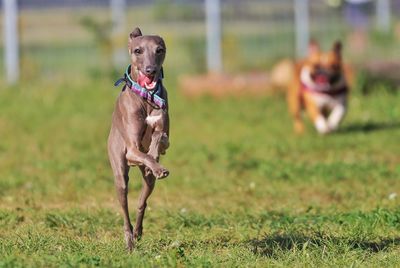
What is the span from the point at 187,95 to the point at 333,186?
808cm

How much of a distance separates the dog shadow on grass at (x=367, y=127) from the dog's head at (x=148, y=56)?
25.0 ft

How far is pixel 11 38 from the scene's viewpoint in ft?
62.7

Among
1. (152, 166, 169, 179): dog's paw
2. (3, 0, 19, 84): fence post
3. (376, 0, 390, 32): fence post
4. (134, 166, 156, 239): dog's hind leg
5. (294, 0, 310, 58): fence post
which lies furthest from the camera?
(376, 0, 390, 32): fence post

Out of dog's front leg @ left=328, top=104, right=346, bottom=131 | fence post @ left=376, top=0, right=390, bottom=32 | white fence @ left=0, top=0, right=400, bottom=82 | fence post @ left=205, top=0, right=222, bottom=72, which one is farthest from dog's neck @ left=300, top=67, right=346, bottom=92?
fence post @ left=376, top=0, right=390, bottom=32

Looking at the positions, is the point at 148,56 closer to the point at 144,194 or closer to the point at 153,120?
the point at 153,120

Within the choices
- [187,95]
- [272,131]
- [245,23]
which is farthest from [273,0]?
[272,131]

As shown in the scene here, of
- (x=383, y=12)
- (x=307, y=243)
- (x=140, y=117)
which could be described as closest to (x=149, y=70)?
(x=140, y=117)

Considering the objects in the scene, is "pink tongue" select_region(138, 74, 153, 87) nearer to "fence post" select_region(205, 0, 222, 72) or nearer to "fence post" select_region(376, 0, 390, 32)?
"fence post" select_region(205, 0, 222, 72)

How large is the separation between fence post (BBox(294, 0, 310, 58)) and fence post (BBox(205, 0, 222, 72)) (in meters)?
1.73

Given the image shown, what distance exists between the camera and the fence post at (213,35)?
19875mm

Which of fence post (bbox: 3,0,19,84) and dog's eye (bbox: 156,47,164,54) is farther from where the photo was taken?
fence post (bbox: 3,0,19,84)

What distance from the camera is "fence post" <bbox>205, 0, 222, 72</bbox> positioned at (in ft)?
65.2

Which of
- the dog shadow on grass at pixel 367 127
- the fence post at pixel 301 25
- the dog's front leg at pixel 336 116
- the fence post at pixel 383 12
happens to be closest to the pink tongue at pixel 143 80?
the dog's front leg at pixel 336 116

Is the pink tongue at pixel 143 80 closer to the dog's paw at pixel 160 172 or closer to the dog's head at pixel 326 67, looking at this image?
the dog's paw at pixel 160 172
